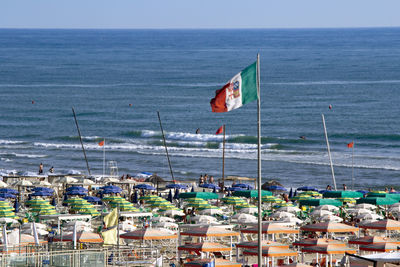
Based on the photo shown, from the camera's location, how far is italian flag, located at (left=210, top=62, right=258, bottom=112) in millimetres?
17203

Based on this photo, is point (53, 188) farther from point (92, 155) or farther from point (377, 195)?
point (92, 155)

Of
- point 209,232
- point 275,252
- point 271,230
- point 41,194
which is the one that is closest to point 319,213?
point 271,230

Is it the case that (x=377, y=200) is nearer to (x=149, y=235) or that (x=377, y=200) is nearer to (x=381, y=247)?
(x=381, y=247)

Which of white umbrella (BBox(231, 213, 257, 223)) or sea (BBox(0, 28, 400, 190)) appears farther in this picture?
sea (BBox(0, 28, 400, 190))

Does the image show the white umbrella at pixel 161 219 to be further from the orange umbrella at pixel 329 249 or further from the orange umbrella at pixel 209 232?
the orange umbrella at pixel 329 249

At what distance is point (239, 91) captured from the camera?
17.4 meters

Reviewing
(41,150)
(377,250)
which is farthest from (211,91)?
(377,250)

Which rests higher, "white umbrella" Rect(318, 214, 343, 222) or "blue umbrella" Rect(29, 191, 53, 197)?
"blue umbrella" Rect(29, 191, 53, 197)

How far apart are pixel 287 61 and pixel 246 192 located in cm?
13261

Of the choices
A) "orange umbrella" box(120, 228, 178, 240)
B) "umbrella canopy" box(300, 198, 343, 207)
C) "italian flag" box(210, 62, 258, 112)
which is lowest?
"orange umbrella" box(120, 228, 178, 240)

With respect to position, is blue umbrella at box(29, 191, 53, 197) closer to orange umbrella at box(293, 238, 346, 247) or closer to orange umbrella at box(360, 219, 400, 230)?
orange umbrella at box(360, 219, 400, 230)

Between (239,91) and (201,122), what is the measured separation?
66.0m

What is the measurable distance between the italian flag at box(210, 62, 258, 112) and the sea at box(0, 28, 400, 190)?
31.3m

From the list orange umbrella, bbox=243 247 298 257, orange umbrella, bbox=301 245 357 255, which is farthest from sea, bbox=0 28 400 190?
orange umbrella, bbox=243 247 298 257
